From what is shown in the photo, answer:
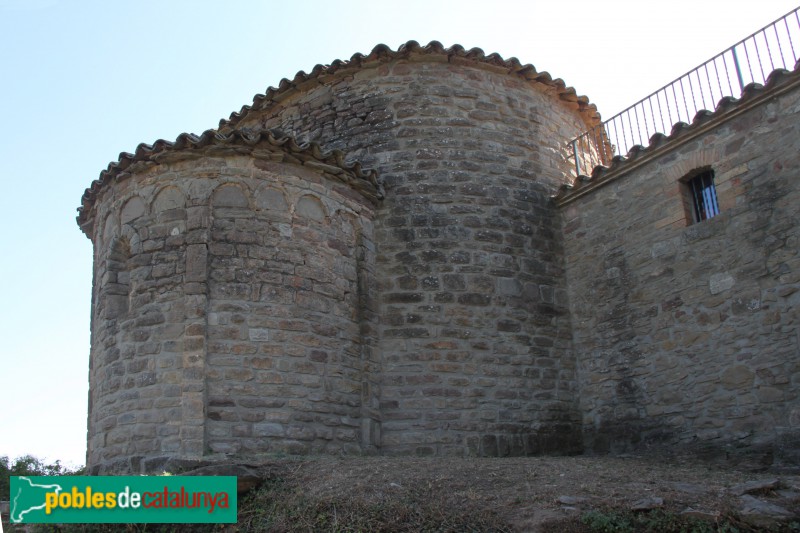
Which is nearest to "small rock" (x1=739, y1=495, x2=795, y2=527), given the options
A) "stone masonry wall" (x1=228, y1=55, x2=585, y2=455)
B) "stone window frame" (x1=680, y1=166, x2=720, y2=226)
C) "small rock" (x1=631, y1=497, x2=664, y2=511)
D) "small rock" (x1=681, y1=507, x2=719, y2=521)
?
"small rock" (x1=681, y1=507, x2=719, y2=521)

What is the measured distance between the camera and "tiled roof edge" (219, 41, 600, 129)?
34.5ft

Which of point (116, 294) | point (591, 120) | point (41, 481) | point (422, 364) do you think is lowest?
point (41, 481)

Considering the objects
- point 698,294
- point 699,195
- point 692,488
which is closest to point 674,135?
point 699,195

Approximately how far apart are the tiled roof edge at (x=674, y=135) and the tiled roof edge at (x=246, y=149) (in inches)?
104

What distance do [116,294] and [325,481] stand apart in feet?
11.8

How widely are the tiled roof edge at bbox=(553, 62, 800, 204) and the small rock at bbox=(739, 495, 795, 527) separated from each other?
460cm

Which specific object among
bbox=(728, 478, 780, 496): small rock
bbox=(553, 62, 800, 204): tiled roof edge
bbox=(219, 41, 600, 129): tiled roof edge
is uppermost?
bbox=(219, 41, 600, 129): tiled roof edge

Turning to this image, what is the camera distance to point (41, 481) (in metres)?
5.88

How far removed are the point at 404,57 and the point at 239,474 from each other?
20.5 feet

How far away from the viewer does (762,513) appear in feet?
16.9

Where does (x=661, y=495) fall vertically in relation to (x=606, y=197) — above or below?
below

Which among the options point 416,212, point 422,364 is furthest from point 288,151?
point 422,364

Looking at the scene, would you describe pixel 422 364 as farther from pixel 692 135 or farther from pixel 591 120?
pixel 591 120

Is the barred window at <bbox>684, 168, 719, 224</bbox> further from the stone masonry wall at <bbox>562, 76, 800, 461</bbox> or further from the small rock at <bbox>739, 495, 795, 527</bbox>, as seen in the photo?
the small rock at <bbox>739, 495, 795, 527</bbox>
